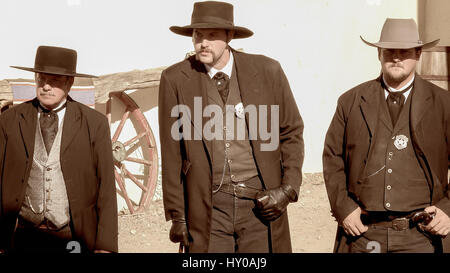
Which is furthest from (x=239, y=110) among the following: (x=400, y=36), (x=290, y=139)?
(x=400, y=36)

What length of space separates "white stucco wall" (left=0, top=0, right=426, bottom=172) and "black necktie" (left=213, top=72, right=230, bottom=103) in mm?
5369

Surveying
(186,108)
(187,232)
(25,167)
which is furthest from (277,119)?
(25,167)

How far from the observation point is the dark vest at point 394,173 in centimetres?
435

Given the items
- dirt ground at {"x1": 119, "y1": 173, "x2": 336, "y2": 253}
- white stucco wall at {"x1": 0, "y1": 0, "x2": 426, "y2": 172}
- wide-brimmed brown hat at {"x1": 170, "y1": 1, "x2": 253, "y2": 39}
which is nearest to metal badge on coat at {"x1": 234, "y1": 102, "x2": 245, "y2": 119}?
wide-brimmed brown hat at {"x1": 170, "y1": 1, "x2": 253, "y2": 39}

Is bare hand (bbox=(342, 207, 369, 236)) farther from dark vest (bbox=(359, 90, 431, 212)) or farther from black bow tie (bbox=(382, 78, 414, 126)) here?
black bow tie (bbox=(382, 78, 414, 126))

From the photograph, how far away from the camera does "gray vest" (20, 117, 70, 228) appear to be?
4.23 metres

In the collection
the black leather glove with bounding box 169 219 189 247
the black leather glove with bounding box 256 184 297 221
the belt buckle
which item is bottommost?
the black leather glove with bounding box 169 219 189 247

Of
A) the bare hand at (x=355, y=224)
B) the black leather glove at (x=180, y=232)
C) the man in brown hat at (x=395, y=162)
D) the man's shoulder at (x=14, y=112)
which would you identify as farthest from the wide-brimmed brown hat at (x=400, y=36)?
the man's shoulder at (x=14, y=112)

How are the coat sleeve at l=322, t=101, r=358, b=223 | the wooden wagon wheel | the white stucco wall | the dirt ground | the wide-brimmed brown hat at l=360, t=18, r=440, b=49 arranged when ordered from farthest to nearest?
the wooden wagon wheel, the white stucco wall, the dirt ground, the coat sleeve at l=322, t=101, r=358, b=223, the wide-brimmed brown hat at l=360, t=18, r=440, b=49

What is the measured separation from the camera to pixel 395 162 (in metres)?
4.39

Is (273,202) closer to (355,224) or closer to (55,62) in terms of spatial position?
(355,224)

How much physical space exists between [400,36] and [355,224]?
1.17m

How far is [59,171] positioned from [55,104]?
0.40 m
